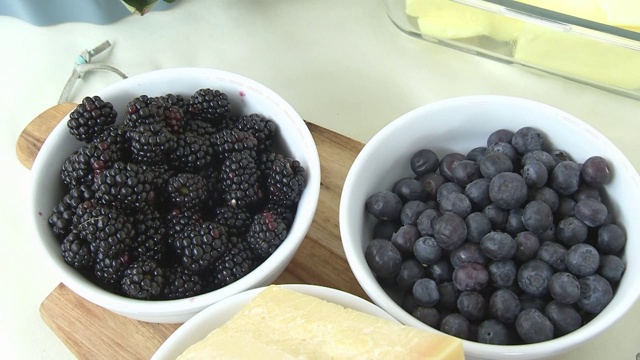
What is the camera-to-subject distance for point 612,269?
0.74 m

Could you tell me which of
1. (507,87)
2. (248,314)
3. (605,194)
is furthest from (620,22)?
(248,314)

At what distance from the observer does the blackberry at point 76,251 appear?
2.51 feet

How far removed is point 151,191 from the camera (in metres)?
0.79

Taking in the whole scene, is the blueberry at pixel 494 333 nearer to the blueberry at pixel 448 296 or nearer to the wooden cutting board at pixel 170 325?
the blueberry at pixel 448 296

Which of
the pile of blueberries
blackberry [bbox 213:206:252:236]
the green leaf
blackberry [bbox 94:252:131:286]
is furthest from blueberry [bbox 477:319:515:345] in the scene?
the green leaf

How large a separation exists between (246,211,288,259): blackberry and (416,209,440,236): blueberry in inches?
6.6

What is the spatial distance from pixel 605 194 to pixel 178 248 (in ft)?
1.79

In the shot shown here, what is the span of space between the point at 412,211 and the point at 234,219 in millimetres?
227

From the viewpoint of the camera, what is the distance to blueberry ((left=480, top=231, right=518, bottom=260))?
73 cm

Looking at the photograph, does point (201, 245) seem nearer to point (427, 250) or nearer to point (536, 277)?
point (427, 250)

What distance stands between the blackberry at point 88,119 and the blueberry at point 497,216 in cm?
52

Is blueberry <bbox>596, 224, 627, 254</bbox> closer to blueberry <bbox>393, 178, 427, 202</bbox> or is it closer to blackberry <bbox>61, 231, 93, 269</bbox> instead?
blueberry <bbox>393, 178, 427, 202</bbox>

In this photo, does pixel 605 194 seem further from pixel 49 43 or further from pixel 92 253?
pixel 49 43

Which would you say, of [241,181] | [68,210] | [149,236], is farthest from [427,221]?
[68,210]
